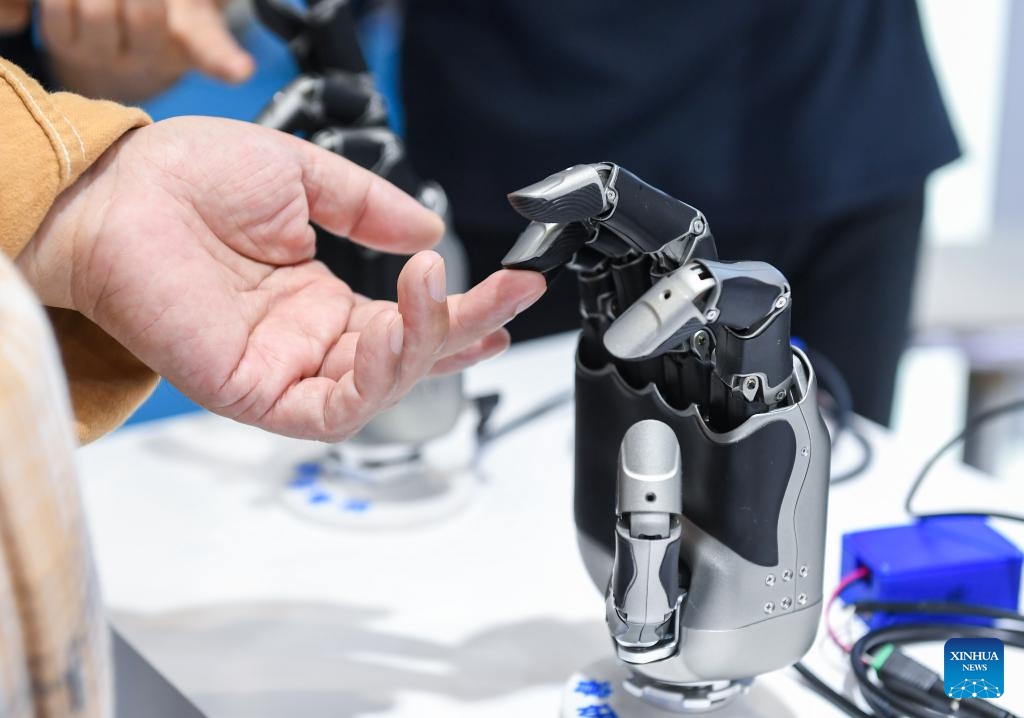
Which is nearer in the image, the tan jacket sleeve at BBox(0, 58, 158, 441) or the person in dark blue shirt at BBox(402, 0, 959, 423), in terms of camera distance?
the tan jacket sleeve at BBox(0, 58, 158, 441)

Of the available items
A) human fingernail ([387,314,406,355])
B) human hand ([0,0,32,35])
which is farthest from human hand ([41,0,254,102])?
human fingernail ([387,314,406,355])

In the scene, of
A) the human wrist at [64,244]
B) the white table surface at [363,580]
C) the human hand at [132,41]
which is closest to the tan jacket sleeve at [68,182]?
the human wrist at [64,244]

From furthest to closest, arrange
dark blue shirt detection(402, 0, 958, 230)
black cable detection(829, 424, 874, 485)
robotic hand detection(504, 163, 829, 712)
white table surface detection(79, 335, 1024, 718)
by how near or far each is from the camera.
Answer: dark blue shirt detection(402, 0, 958, 230)
black cable detection(829, 424, 874, 485)
white table surface detection(79, 335, 1024, 718)
robotic hand detection(504, 163, 829, 712)

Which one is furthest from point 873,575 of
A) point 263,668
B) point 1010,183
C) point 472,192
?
point 1010,183

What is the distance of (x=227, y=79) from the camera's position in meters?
0.83

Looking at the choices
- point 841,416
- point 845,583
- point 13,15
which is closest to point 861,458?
point 841,416

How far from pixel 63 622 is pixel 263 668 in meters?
0.35

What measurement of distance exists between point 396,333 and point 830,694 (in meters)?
0.28

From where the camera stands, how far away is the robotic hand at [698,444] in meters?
0.43

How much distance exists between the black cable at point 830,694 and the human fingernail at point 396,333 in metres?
0.27

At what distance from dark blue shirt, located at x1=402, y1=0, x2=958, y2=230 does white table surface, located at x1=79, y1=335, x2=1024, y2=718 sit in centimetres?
27

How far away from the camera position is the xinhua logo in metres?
0.51

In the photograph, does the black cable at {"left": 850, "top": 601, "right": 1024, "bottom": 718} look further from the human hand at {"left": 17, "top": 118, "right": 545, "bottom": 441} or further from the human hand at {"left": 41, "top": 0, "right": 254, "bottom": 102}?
the human hand at {"left": 41, "top": 0, "right": 254, "bottom": 102}

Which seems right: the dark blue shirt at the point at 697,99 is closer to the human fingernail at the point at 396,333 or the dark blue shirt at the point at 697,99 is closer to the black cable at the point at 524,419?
the black cable at the point at 524,419
